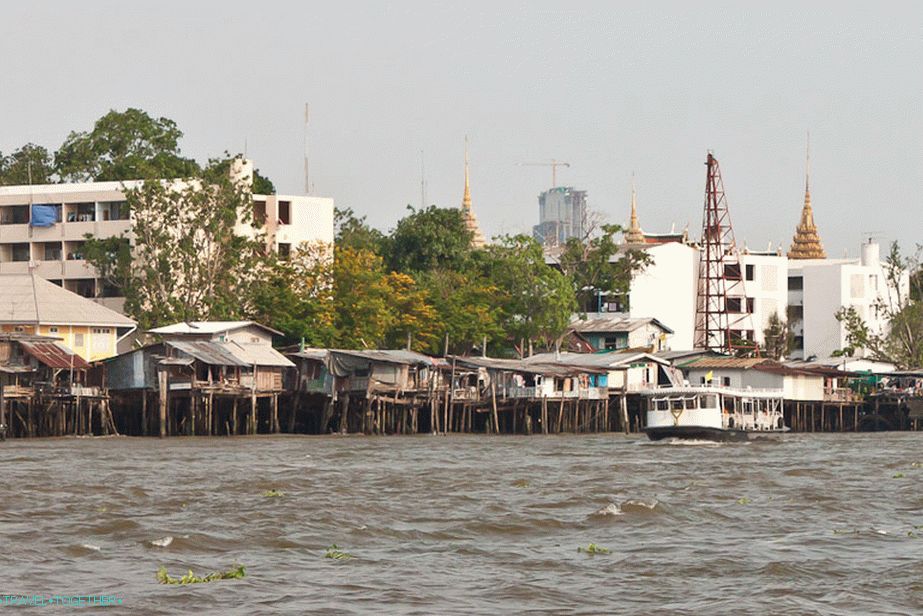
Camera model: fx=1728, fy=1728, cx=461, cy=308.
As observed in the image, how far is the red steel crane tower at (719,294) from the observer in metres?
105

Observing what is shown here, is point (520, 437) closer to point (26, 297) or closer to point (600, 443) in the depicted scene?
point (600, 443)

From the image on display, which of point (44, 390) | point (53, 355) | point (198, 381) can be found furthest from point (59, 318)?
point (198, 381)

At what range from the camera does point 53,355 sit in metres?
65.4

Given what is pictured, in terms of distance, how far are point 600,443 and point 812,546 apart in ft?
124

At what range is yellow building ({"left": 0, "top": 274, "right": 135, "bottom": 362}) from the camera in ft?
230

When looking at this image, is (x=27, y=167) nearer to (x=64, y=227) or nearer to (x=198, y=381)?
(x=64, y=227)

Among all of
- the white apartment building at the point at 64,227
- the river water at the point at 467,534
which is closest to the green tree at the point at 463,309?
the white apartment building at the point at 64,227

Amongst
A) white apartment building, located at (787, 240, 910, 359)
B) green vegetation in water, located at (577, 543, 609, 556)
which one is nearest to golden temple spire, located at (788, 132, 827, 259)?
white apartment building, located at (787, 240, 910, 359)

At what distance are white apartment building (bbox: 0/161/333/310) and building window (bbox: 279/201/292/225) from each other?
1.74 m

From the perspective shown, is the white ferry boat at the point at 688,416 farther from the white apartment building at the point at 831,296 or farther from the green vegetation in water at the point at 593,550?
→ the white apartment building at the point at 831,296

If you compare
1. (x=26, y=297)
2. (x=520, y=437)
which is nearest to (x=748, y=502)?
(x=520, y=437)

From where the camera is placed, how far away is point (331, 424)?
7419 cm

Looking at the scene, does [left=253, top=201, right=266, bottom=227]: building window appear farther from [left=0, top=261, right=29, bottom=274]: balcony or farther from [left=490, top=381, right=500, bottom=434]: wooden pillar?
[left=490, top=381, right=500, bottom=434]: wooden pillar

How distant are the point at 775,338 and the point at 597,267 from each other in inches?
683
